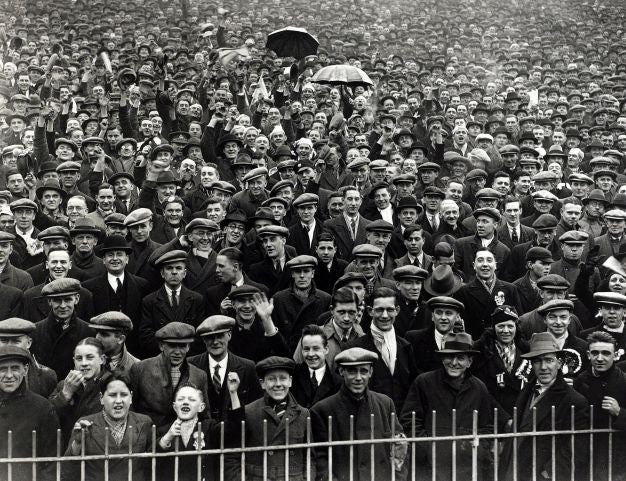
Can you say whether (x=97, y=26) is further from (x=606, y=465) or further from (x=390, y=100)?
(x=606, y=465)

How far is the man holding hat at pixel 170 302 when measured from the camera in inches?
322

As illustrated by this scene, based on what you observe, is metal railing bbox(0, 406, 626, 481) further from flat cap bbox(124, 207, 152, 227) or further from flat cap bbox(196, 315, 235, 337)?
flat cap bbox(124, 207, 152, 227)

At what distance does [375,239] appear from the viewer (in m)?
9.52

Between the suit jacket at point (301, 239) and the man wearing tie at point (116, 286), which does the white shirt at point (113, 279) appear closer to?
the man wearing tie at point (116, 286)

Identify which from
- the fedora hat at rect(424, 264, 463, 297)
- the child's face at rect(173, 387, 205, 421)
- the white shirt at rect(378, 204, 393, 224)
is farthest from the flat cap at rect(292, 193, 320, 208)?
the child's face at rect(173, 387, 205, 421)

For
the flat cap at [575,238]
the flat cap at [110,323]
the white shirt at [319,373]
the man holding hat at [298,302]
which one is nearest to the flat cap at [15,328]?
Answer: the flat cap at [110,323]

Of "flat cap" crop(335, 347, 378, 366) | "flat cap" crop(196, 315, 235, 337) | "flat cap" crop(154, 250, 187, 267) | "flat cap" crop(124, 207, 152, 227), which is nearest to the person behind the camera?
"flat cap" crop(335, 347, 378, 366)

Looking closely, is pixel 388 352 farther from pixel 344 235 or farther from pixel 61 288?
pixel 344 235

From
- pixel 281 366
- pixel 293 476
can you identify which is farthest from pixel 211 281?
pixel 293 476

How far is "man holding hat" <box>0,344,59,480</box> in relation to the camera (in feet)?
20.1

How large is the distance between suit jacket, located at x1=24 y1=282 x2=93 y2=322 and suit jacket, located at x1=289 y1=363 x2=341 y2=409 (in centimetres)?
226

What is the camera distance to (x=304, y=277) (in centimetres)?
849

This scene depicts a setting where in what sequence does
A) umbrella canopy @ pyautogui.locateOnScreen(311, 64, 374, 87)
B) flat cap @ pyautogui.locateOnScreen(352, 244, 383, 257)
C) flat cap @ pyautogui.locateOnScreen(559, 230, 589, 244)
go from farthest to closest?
umbrella canopy @ pyautogui.locateOnScreen(311, 64, 374, 87), flat cap @ pyautogui.locateOnScreen(559, 230, 589, 244), flat cap @ pyautogui.locateOnScreen(352, 244, 383, 257)

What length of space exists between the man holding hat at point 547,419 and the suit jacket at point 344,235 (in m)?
3.26
